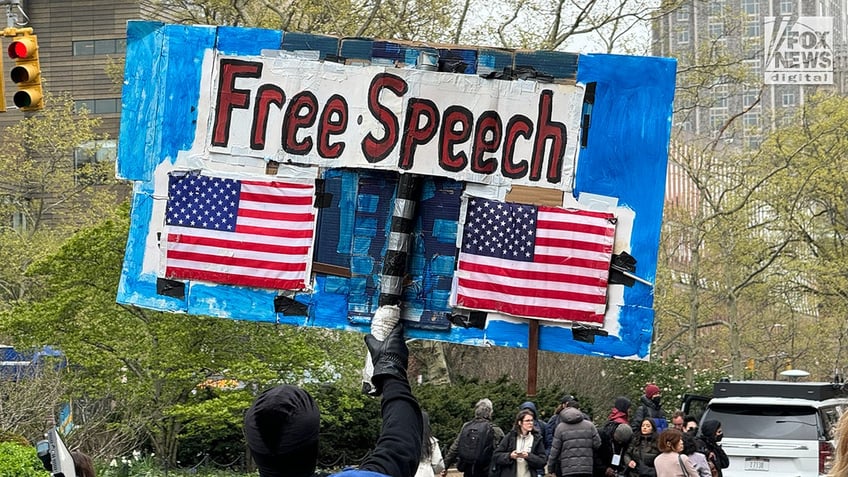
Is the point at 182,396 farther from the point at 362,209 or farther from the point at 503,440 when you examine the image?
the point at 362,209

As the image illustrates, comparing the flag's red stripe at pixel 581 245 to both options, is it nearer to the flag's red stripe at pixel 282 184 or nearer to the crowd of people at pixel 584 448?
the flag's red stripe at pixel 282 184

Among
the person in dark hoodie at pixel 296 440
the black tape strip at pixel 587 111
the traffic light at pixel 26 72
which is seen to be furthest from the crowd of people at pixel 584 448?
the traffic light at pixel 26 72

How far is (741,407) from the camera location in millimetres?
18406

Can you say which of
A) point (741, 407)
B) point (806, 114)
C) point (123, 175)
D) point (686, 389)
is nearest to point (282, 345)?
point (741, 407)

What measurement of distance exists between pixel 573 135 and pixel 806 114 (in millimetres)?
42862

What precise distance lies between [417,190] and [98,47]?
63.2 metres

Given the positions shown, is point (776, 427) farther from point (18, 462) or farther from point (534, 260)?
point (534, 260)

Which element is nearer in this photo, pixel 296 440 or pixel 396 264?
pixel 296 440

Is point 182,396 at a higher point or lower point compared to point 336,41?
lower

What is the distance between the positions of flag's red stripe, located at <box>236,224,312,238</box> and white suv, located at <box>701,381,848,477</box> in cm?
1338

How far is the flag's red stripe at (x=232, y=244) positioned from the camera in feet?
18.4

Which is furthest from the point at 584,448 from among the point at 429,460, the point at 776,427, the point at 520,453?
the point at 776,427

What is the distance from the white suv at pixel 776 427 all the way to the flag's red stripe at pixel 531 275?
42.8 feet

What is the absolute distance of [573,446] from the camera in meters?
15.2
